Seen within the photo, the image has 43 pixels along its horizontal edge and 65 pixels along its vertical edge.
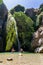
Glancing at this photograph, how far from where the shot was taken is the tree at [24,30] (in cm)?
3648

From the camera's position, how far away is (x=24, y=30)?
1522 inches

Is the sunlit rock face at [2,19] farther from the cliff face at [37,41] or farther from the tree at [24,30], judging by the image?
the cliff face at [37,41]

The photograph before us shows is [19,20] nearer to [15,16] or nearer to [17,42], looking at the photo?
[15,16]

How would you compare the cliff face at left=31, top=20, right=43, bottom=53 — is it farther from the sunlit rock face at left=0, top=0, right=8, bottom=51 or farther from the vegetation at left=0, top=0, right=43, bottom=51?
the sunlit rock face at left=0, top=0, right=8, bottom=51

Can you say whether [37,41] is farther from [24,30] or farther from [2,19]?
[2,19]

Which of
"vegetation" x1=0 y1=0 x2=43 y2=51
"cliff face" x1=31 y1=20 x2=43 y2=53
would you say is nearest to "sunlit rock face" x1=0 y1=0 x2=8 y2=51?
"vegetation" x1=0 y1=0 x2=43 y2=51

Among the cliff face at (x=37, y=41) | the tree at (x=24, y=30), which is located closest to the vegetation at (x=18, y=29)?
the tree at (x=24, y=30)

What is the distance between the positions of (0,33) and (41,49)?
29.3 feet

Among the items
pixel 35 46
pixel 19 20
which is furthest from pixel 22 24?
pixel 35 46

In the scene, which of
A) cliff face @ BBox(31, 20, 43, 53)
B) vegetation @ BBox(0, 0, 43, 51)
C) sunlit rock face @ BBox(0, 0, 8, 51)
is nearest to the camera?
cliff face @ BBox(31, 20, 43, 53)

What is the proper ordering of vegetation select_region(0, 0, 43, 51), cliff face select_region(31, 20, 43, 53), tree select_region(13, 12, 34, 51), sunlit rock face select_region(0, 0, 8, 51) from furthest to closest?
tree select_region(13, 12, 34, 51) → sunlit rock face select_region(0, 0, 8, 51) → vegetation select_region(0, 0, 43, 51) → cliff face select_region(31, 20, 43, 53)

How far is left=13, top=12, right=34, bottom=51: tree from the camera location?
36.5m

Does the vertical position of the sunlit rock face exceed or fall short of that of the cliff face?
it exceeds it

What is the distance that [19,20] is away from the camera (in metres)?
39.7
